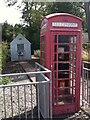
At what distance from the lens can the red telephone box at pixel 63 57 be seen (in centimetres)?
482

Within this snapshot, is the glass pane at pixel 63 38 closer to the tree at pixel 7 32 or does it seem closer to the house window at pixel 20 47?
the house window at pixel 20 47

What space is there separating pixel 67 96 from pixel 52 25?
1750 mm

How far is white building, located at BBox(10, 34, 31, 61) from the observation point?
23.7m

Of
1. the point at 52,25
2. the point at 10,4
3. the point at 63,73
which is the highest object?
the point at 10,4

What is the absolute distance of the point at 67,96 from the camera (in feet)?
17.2

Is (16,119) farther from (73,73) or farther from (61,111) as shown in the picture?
(73,73)

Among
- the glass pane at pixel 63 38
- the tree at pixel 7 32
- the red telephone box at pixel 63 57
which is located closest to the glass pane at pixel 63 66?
the red telephone box at pixel 63 57

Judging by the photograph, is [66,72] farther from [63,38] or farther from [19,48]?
[19,48]

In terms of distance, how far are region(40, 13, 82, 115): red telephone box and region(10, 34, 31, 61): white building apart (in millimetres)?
18703

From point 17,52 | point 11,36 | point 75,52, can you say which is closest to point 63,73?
point 75,52

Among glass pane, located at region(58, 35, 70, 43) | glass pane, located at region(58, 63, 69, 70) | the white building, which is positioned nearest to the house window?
the white building

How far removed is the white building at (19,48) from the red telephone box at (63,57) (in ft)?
61.4

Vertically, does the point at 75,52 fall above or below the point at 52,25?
below

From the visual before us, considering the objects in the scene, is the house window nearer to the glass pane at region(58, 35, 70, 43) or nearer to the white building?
the white building
